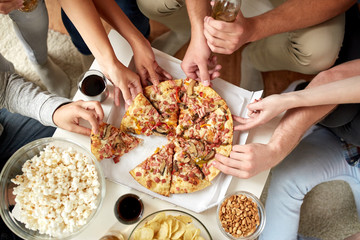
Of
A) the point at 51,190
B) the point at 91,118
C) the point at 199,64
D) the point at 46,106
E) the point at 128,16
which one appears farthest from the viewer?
the point at 128,16

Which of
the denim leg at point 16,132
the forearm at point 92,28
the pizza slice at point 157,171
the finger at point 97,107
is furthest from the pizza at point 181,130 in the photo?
the denim leg at point 16,132

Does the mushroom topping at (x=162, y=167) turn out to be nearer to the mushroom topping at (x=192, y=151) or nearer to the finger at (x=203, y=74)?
the mushroom topping at (x=192, y=151)

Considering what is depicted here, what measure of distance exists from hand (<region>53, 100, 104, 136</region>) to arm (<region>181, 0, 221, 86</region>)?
46 cm

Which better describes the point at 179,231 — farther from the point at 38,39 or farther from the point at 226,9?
the point at 38,39

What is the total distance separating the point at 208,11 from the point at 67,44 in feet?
3.97

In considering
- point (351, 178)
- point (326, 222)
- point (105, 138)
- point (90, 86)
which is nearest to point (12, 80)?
point (90, 86)

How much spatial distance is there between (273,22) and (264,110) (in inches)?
18.9

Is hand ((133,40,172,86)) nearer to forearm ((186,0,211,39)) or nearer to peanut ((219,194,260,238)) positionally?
forearm ((186,0,211,39))

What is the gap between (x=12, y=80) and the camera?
145cm

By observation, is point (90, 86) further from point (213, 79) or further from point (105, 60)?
point (213, 79)

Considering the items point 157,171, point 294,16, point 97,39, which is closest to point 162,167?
point 157,171

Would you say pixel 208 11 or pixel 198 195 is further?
pixel 208 11

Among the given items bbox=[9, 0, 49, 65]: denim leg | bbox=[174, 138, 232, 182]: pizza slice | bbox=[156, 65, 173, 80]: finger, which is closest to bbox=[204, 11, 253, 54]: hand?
bbox=[156, 65, 173, 80]: finger

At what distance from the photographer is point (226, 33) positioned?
56.6 inches
